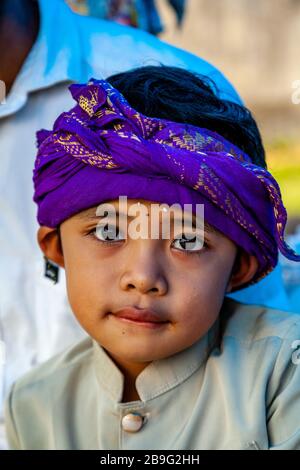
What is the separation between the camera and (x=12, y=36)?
3027 millimetres

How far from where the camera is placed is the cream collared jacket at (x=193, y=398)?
218 centimetres

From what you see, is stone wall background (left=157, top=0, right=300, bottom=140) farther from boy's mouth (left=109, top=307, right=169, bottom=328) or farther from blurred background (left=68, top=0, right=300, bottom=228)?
boy's mouth (left=109, top=307, right=169, bottom=328)

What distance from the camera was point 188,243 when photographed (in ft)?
6.99

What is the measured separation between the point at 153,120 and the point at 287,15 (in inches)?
310

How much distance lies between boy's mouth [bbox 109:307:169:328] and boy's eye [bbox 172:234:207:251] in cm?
16

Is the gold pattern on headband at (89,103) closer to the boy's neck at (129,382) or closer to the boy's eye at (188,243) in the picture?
the boy's eye at (188,243)

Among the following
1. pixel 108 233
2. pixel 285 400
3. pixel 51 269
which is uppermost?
pixel 108 233

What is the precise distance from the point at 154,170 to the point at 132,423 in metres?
0.62

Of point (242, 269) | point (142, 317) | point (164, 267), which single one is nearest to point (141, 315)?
point (142, 317)

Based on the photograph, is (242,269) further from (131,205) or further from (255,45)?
(255,45)

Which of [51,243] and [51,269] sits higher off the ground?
[51,243]

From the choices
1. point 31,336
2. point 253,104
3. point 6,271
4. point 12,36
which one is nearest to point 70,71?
point 12,36

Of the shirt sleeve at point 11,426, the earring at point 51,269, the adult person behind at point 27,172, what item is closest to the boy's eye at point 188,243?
the earring at point 51,269

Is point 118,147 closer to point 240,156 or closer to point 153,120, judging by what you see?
point 153,120
